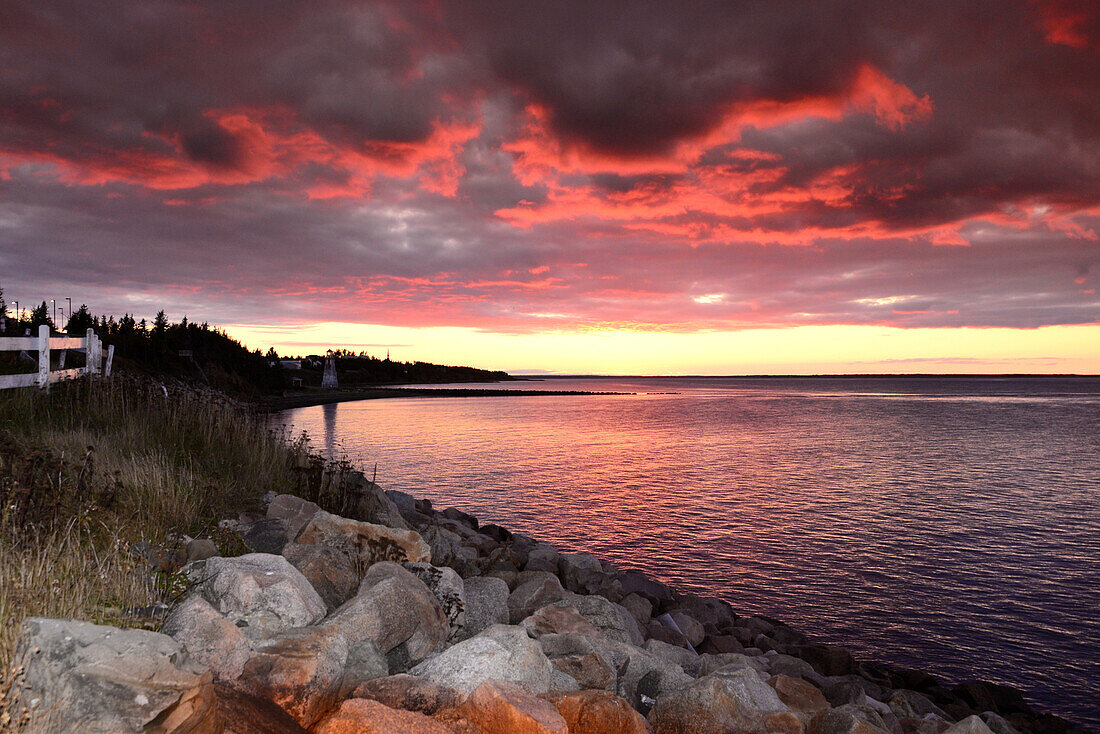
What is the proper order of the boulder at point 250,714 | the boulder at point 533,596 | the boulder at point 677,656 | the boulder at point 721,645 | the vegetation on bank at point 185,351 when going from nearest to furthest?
1. the boulder at point 250,714
2. the boulder at point 677,656
3. the boulder at point 533,596
4. the boulder at point 721,645
5. the vegetation on bank at point 185,351

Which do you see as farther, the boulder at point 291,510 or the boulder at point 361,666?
the boulder at point 291,510

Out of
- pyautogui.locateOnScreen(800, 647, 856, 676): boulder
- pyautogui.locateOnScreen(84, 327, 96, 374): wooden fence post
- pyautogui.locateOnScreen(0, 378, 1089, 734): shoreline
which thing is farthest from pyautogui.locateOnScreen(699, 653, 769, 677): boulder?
pyautogui.locateOnScreen(84, 327, 96, 374): wooden fence post

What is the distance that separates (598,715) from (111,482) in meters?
7.05

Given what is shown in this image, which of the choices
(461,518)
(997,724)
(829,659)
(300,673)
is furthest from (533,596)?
(461,518)

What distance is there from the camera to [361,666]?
15.7ft

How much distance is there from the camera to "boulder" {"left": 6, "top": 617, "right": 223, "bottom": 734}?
3.33 meters

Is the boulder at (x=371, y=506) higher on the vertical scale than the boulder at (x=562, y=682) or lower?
higher

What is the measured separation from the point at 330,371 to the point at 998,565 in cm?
11065

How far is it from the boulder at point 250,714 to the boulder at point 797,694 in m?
5.23

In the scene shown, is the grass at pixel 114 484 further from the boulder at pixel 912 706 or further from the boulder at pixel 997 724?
the boulder at pixel 997 724

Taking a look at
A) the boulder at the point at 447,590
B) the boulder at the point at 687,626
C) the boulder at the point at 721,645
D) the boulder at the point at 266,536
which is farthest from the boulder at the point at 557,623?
the boulder at the point at 721,645

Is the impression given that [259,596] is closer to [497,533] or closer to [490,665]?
[490,665]

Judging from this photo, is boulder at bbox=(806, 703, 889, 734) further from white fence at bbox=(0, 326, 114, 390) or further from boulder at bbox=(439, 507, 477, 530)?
white fence at bbox=(0, 326, 114, 390)

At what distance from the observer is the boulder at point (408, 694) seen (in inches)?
175
